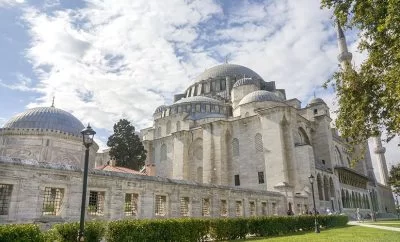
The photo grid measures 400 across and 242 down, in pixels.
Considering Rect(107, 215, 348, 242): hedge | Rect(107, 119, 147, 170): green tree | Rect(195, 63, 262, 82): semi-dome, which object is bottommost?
Rect(107, 215, 348, 242): hedge

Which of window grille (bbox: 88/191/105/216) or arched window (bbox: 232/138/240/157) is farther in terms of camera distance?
arched window (bbox: 232/138/240/157)

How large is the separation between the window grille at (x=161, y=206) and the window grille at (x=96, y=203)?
283 cm

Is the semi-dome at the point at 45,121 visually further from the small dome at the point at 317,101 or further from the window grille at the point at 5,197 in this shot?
the small dome at the point at 317,101

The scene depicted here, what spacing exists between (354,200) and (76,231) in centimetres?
4318

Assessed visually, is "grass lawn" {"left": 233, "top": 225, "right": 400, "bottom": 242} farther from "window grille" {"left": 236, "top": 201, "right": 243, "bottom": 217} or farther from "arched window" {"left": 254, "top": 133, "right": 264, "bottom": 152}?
"arched window" {"left": 254, "top": 133, "right": 264, "bottom": 152}

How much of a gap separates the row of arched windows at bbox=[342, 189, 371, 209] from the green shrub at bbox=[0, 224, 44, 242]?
3888 centimetres

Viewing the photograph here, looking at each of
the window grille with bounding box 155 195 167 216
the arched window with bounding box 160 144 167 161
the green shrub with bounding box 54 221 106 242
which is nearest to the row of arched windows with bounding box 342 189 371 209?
the arched window with bounding box 160 144 167 161

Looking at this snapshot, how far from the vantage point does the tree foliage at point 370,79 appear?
961cm

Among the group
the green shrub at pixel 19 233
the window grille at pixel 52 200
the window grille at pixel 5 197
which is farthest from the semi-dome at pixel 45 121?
the green shrub at pixel 19 233

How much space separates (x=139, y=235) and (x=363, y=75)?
9.64 meters

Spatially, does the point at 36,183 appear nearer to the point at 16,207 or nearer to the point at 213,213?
the point at 16,207

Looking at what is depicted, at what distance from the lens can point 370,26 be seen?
10.8 meters

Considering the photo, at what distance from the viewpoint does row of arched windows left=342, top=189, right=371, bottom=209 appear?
129 ft

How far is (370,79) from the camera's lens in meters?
11.2
